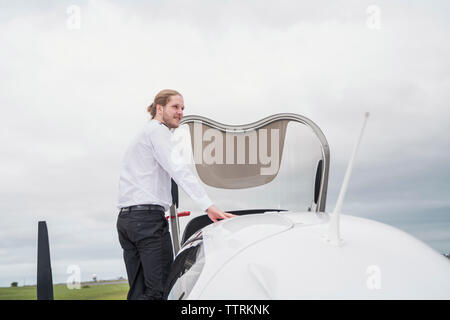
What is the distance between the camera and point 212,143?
3.37 m

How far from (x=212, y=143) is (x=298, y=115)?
732mm

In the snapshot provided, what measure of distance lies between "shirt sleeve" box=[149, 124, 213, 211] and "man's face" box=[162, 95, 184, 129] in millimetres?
152

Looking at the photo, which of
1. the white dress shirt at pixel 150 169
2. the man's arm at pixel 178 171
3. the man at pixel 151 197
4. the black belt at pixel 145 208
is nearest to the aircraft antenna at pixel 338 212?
the man's arm at pixel 178 171

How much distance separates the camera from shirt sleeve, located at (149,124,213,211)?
273 centimetres

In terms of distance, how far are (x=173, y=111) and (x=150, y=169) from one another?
0.48 m

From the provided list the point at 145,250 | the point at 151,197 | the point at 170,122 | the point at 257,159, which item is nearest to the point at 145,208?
the point at 151,197

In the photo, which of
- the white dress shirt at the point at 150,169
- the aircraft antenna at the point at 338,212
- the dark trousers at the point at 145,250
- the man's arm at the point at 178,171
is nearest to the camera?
the aircraft antenna at the point at 338,212

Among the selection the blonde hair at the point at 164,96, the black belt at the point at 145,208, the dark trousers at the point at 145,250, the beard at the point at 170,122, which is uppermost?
the blonde hair at the point at 164,96

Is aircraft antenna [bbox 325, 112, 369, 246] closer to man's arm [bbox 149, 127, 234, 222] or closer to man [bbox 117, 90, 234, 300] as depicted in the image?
man's arm [bbox 149, 127, 234, 222]

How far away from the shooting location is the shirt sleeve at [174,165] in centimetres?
273

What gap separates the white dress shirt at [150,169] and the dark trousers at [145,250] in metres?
0.11

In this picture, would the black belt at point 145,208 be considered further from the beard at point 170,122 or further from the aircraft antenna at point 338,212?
the aircraft antenna at point 338,212
